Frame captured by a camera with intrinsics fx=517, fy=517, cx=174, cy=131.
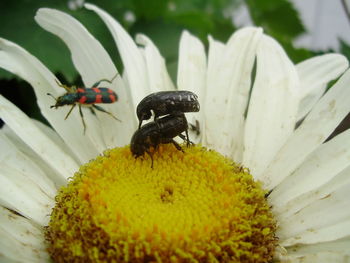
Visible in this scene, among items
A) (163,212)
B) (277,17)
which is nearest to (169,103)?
(163,212)

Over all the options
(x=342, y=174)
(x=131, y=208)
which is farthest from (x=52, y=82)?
(x=342, y=174)

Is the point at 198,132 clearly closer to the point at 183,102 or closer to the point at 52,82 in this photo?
the point at 183,102

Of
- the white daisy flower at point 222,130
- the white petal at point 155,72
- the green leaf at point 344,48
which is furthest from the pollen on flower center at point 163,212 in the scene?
the green leaf at point 344,48

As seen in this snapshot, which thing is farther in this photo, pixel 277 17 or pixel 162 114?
pixel 277 17

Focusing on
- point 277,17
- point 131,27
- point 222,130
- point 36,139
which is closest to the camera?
point 36,139

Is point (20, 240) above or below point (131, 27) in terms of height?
below

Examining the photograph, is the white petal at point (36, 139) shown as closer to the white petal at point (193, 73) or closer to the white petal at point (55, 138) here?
the white petal at point (55, 138)

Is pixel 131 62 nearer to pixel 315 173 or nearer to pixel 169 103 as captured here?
pixel 169 103
